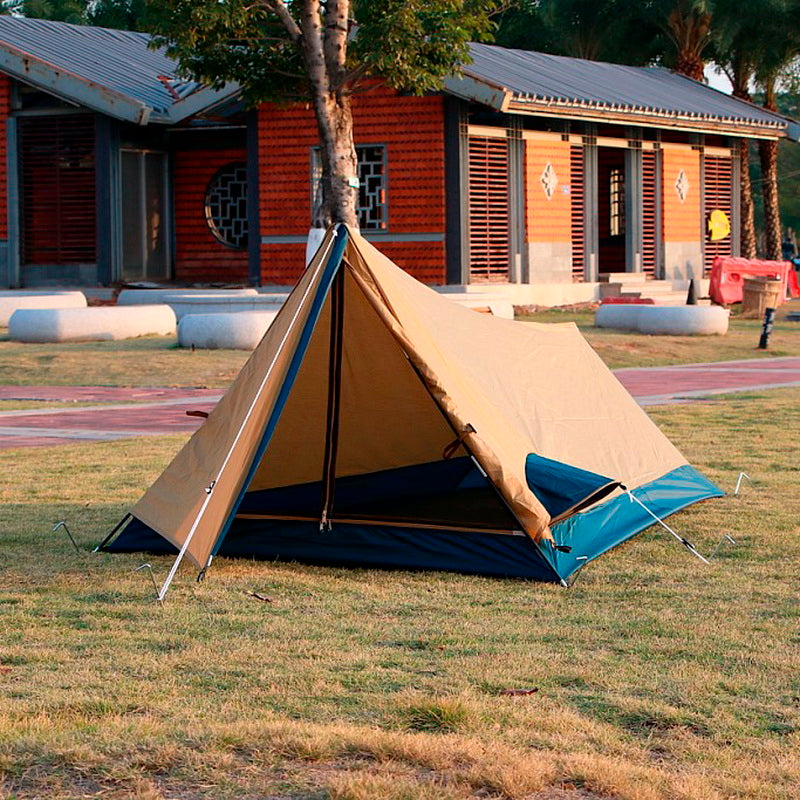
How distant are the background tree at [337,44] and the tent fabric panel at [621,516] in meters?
12.2

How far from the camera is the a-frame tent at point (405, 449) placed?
717cm

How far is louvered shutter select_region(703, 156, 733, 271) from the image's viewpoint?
1351 inches

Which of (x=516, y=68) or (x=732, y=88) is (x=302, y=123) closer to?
(x=516, y=68)

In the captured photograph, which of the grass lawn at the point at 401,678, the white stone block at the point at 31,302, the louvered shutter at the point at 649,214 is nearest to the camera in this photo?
the grass lawn at the point at 401,678

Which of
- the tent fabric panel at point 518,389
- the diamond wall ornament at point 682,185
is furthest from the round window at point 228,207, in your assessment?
the tent fabric panel at point 518,389

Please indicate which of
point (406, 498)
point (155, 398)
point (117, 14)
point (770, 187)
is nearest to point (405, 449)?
point (406, 498)

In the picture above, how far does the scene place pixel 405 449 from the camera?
8.67 meters

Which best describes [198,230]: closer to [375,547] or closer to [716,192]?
[716,192]

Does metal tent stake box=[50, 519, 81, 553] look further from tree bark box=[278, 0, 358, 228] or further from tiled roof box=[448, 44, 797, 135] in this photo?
tiled roof box=[448, 44, 797, 135]

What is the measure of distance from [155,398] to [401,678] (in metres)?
11.7

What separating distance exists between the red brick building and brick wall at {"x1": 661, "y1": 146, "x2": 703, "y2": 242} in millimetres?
46

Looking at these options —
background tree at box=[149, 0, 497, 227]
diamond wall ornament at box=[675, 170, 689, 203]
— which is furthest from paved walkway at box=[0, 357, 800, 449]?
diamond wall ornament at box=[675, 170, 689, 203]

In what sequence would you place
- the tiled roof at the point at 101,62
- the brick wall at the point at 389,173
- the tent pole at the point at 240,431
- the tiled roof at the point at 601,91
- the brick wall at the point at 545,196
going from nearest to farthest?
the tent pole at the point at 240,431 → the tiled roof at the point at 601,91 → the brick wall at the point at 389,173 → the tiled roof at the point at 101,62 → the brick wall at the point at 545,196

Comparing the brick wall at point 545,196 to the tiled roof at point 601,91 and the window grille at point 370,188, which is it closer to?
the tiled roof at point 601,91
